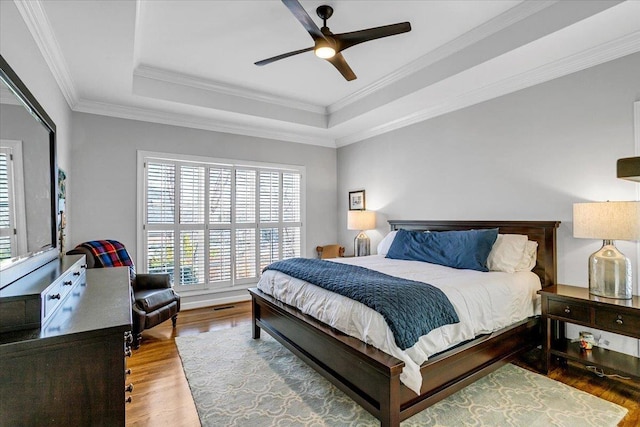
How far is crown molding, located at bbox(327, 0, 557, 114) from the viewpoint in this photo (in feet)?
8.49

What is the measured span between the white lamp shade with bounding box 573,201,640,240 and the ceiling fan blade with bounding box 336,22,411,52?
1.93 m

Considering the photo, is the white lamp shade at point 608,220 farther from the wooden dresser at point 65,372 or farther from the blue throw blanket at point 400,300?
the wooden dresser at point 65,372

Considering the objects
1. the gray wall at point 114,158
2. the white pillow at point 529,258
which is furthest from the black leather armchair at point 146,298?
the white pillow at point 529,258

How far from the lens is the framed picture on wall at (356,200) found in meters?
5.39

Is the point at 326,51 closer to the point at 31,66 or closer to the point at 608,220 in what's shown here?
the point at 31,66

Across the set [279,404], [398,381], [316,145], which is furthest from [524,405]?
[316,145]

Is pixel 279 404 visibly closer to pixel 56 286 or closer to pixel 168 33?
pixel 56 286

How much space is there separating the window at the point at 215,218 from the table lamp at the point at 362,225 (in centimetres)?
101

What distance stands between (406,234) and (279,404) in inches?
94.4

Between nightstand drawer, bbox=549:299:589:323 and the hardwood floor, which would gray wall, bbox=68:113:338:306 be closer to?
the hardwood floor

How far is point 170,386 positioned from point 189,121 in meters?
3.39

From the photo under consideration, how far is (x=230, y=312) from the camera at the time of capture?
14.6 ft

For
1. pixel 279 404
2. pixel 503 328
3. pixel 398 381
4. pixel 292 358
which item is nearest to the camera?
pixel 398 381

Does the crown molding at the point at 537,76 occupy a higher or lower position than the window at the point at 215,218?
higher
